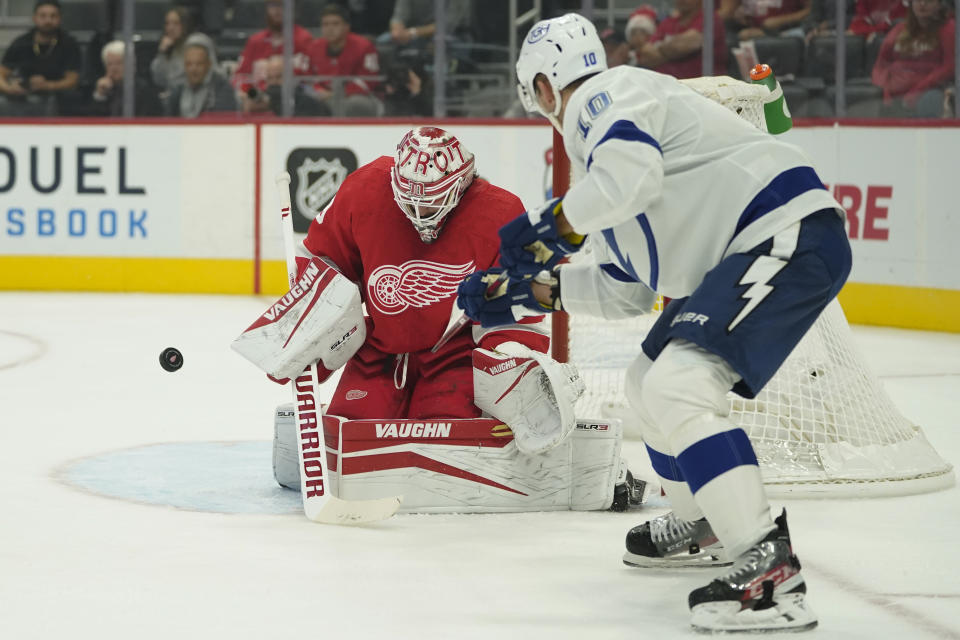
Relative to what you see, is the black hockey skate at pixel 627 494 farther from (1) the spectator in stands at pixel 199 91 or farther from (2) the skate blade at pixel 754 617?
(1) the spectator in stands at pixel 199 91

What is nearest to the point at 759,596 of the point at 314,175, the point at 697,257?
the point at 697,257

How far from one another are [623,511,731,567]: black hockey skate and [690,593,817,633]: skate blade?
43 cm

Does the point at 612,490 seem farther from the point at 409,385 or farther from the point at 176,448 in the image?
the point at 176,448

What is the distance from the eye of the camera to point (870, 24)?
7.08 meters

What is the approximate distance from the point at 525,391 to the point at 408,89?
17.1 ft

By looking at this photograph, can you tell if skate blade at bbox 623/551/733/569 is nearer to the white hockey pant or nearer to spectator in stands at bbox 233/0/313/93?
the white hockey pant

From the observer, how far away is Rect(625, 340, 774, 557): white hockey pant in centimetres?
228

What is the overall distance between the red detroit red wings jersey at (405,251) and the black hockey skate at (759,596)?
3.90 ft

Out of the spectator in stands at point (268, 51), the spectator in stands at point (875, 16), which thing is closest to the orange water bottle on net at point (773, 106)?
the spectator in stands at point (875, 16)

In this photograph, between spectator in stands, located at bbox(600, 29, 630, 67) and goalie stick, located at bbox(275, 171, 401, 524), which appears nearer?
goalie stick, located at bbox(275, 171, 401, 524)

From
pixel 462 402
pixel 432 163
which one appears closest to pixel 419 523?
pixel 462 402

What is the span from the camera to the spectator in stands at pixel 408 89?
8.07 metres

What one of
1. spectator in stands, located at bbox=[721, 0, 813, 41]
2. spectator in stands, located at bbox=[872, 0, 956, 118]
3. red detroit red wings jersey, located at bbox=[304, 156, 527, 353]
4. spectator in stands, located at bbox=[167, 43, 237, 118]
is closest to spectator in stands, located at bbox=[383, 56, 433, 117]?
spectator in stands, located at bbox=[167, 43, 237, 118]

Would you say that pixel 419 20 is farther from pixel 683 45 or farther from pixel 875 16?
pixel 875 16
